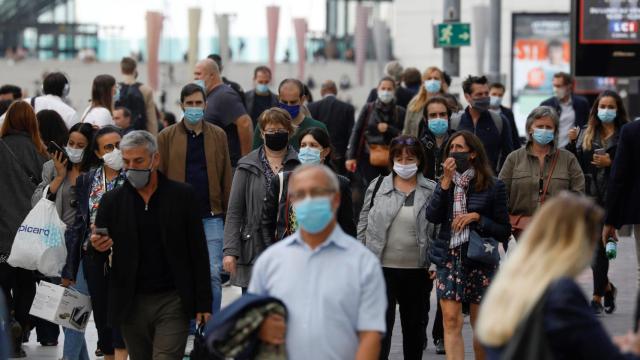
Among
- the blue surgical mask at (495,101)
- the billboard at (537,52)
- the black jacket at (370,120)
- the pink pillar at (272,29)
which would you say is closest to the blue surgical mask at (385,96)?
the black jacket at (370,120)

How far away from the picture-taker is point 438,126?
502 inches

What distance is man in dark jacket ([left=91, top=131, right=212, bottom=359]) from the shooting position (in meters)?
8.66

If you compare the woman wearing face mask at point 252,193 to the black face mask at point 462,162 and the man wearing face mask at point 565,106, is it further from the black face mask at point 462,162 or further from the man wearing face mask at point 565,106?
the man wearing face mask at point 565,106

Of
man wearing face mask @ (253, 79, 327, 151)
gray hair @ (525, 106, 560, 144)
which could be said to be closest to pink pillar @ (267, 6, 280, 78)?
man wearing face mask @ (253, 79, 327, 151)

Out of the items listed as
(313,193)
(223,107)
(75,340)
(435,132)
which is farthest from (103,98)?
(313,193)

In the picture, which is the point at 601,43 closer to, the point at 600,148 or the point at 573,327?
the point at 600,148

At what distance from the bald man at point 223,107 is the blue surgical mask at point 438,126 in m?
1.52

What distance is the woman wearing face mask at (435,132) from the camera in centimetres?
1273

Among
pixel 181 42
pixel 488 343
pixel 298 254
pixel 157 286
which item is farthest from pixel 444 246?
pixel 181 42

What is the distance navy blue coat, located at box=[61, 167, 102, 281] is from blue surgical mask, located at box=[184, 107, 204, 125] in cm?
98

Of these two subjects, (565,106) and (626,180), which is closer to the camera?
(626,180)

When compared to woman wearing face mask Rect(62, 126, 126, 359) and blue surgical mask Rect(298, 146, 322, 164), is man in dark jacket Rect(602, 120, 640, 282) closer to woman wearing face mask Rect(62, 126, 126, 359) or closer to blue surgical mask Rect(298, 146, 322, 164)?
blue surgical mask Rect(298, 146, 322, 164)

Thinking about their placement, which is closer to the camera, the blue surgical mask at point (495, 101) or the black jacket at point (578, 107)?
the blue surgical mask at point (495, 101)

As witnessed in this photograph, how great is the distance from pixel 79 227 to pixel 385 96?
5.84 m
